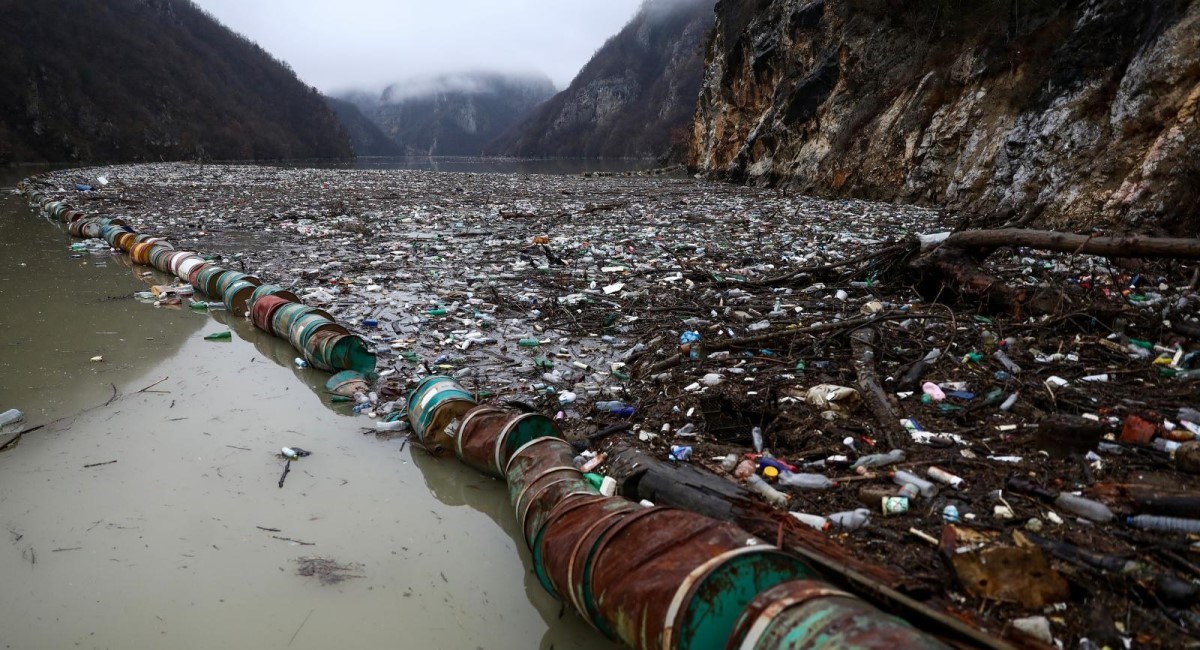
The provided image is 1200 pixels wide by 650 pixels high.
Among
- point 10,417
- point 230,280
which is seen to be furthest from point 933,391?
point 230,280

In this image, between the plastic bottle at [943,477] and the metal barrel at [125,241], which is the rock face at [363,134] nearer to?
the metal barrel at [125,241]

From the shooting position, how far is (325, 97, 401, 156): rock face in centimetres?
14262

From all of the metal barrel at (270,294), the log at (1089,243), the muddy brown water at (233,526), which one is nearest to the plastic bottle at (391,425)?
the muddy brown water at (233,526)

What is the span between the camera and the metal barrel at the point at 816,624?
114 cm

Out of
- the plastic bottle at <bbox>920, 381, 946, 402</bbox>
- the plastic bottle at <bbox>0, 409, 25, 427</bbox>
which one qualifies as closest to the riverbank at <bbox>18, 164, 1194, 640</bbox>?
the plastic bottle at <bbox>920, 381, 946, 402</bbox>

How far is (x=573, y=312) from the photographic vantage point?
5176 millimetres

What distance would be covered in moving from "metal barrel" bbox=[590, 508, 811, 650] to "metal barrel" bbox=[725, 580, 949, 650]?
72 millimetres

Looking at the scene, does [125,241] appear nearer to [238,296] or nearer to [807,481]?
[238,296]

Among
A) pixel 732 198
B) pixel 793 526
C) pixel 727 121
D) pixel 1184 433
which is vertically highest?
pixel 727 121

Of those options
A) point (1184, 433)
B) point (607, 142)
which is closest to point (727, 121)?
point (1184, 433)

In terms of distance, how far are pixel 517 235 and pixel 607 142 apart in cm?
9368

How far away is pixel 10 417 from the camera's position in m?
3.11

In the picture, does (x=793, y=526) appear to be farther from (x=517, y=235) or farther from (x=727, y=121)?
(x=727, y=121)

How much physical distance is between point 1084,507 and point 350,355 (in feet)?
12.6
